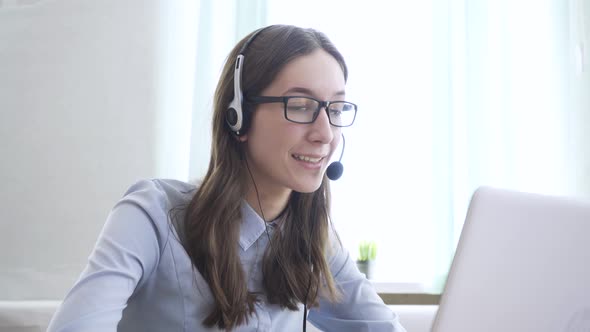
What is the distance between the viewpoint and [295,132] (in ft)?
3.88

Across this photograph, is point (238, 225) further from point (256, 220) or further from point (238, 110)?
point (238, 110)

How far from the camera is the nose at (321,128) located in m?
1.19

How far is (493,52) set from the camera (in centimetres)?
215

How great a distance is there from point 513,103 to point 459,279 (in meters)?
1.65

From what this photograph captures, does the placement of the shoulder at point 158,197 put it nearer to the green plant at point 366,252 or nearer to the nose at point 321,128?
the nose at point 321,128

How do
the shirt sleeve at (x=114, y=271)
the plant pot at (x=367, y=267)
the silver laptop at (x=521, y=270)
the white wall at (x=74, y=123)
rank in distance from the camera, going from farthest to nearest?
the plant pot at (x=367, y=267) → the white wall at (x=74, y=123) → the shirt sleeve at (x=114, y=271) → the silver laptop at (x=521, y=270)

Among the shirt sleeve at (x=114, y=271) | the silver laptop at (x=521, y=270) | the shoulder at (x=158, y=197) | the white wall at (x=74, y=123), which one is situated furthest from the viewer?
the white wall at (x=74, y=123)

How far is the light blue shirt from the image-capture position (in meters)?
0.92

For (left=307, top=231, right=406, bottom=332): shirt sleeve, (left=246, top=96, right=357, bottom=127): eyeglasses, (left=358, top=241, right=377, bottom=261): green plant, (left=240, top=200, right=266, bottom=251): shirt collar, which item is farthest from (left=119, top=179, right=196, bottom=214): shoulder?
(left=358, top=241, right=377, bottom=261): green plant

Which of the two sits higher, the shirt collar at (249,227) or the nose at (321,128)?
the nose at (321,128)

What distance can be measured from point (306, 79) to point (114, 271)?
54 cm

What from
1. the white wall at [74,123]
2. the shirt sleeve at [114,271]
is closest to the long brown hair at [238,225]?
the shirt sleeve at [114,271]

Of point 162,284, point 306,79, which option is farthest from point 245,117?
point 162,284

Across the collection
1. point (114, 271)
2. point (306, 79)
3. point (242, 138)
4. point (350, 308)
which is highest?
point (306, 79)
